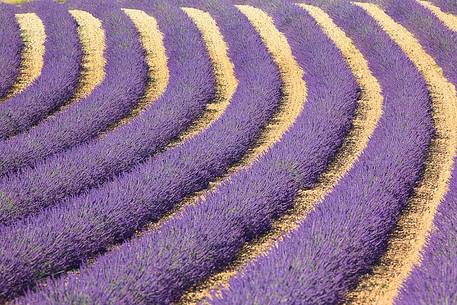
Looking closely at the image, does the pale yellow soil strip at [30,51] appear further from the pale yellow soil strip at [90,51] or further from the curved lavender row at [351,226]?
the curved lavender row at [351,226]

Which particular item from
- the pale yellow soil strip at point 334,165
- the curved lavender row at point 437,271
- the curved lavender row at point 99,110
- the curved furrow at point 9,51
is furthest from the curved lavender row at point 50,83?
the curved lavender row at point 437,271

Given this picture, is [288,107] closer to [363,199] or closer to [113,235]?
[363,199]

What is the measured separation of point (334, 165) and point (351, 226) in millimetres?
2019

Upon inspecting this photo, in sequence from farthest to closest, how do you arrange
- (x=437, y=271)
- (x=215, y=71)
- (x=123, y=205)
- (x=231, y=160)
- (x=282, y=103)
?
(x=215, y=71), (x=282, y=103), (x=231, y=160), (x=123, y=205), (x=437, y=271)

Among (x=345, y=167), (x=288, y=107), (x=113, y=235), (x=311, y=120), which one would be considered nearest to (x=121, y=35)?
(x=288, y=107)

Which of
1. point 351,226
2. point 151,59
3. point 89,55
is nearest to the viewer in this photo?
point 351,226

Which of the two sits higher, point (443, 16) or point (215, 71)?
point (443, 16)

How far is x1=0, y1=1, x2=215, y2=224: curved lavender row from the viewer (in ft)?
16.5

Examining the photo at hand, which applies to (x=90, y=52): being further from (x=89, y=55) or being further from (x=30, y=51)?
(x=30, y=51)

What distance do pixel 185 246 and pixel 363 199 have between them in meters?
1.55

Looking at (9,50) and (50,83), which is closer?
(50,83)

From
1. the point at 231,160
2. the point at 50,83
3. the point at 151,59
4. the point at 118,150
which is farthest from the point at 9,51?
the point at 231,160

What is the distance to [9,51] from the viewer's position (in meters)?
9.57

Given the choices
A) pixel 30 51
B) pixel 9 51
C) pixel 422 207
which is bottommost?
pixel 30 51
